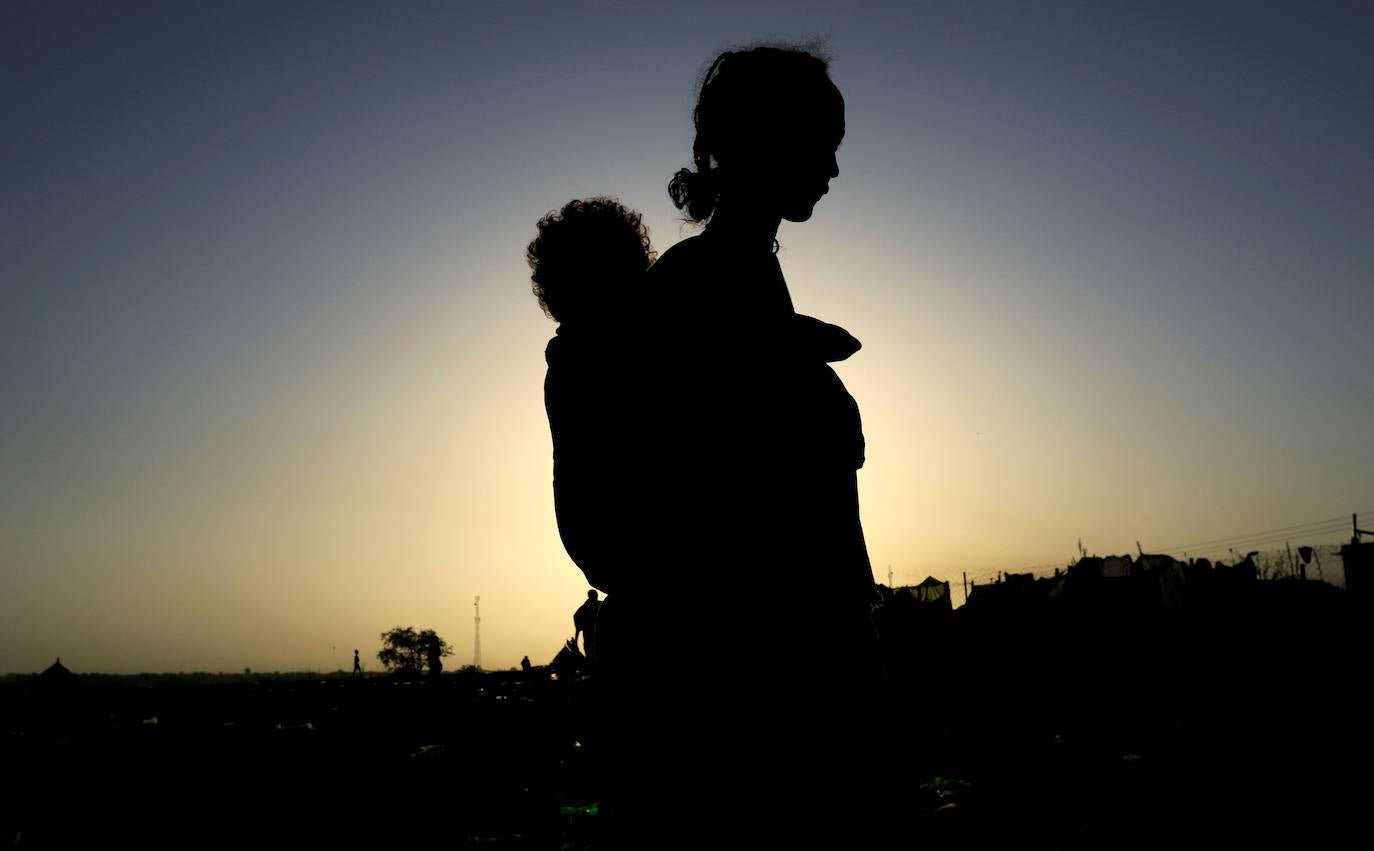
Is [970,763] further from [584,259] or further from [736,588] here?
[736,588]

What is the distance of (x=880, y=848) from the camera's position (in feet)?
3.52

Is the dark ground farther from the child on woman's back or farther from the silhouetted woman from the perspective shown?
the child on woman's back

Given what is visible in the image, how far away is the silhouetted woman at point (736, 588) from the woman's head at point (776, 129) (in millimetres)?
141

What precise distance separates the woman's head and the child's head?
1.49 ft

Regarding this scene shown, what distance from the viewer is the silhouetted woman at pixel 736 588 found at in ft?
3.29

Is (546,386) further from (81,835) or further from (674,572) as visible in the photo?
(81,835)

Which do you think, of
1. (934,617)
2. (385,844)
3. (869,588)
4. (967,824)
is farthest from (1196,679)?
(869,588)

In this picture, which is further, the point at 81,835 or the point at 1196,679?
the point at 1196,679

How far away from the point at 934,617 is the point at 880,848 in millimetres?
19656

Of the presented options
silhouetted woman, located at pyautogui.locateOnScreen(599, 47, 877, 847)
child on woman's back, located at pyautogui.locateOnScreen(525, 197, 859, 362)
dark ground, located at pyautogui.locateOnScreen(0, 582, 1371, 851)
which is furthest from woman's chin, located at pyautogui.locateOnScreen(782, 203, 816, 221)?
dark ground, located at pyautogui.locateOnScreen(0, 582, 1371, 851)

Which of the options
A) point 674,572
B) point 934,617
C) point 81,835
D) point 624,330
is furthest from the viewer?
point 934,617

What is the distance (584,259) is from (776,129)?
641 mm

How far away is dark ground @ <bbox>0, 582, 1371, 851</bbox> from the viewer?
18.4ft

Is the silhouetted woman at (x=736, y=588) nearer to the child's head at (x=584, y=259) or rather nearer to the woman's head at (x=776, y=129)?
the woman's head at (x=776, y=129)
